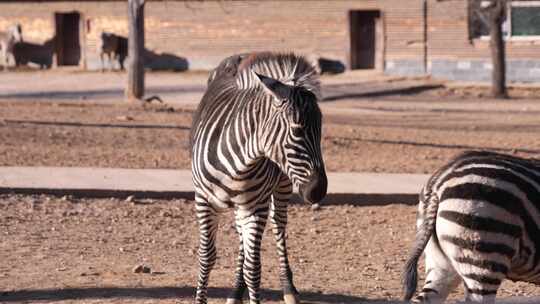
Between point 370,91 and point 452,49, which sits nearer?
point 370,91

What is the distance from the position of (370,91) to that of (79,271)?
76.6 feet

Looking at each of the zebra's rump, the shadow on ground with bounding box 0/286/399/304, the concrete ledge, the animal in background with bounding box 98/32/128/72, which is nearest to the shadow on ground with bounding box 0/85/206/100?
the animal in background with bounding box 98/32/128/72

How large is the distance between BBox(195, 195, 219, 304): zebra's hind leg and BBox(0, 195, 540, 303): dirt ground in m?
0.54

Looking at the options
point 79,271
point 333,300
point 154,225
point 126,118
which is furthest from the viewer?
point 126,118

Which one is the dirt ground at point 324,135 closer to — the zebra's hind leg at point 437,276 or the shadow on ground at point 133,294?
the shadow on ground at point 133,294

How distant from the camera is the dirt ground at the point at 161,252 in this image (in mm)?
9359

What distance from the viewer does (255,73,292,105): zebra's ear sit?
766cm

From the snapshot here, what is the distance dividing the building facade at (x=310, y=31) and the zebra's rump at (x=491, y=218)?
92.3 feet

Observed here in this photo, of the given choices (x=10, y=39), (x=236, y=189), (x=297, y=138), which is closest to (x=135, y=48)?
(x=236, y=189)

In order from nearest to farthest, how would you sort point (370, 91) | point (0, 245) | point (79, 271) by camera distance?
point (79, 271) → point (0, 245) → point (370, 91)

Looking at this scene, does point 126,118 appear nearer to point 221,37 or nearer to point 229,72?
point 229,72

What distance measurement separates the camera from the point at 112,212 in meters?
12.7

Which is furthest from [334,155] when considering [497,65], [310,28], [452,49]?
[310,28]

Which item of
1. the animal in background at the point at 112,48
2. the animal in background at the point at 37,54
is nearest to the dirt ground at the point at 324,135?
the animal in background at the point at 112,48
